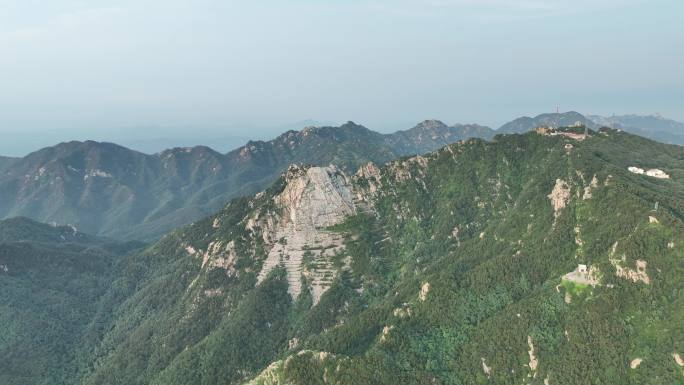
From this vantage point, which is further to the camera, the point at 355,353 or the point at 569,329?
the point at 355,353

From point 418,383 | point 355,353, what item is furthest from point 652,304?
point 355,353

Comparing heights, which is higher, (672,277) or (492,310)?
(672,277)

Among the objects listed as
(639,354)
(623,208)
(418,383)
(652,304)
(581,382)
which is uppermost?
(623,208)

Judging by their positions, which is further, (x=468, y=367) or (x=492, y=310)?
(x=492, y=310)

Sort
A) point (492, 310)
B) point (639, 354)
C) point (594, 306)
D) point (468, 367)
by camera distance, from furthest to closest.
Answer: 1. point (492, 310)
2. point (468, 367)
3. point (594, 306)
4. point (639, 354)

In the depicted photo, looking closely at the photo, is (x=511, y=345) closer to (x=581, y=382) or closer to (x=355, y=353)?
(x=581, y=382)

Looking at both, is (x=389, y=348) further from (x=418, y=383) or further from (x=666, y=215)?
(x=666, y=215)

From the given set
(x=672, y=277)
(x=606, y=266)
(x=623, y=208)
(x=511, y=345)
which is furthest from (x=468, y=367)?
(x=623, y=208)

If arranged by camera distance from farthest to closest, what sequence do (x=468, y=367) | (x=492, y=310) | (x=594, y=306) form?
(x=492, y=310) → (x=468, y=367) → (x=594, y=306)

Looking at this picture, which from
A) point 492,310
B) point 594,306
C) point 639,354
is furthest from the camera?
point 492,310
